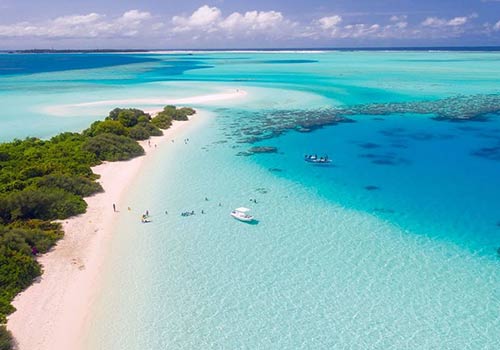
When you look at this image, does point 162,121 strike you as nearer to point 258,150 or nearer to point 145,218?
point 258,150

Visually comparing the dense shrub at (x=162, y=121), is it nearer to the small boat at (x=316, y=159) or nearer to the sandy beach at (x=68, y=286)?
the small boat at (x=316, y=159)

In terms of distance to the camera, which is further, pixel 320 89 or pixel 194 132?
pixel 320 89

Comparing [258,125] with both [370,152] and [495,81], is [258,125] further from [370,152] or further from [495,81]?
[495,81]

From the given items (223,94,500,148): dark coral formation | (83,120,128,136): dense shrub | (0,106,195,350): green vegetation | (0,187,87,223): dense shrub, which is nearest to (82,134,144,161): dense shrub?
(0,106,195,350): green vegetation

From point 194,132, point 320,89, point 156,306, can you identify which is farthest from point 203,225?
point 320,89

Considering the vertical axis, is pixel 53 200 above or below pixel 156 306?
above

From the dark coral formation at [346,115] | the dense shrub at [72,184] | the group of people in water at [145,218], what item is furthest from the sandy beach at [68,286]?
the dark coral formation at [346,115]
